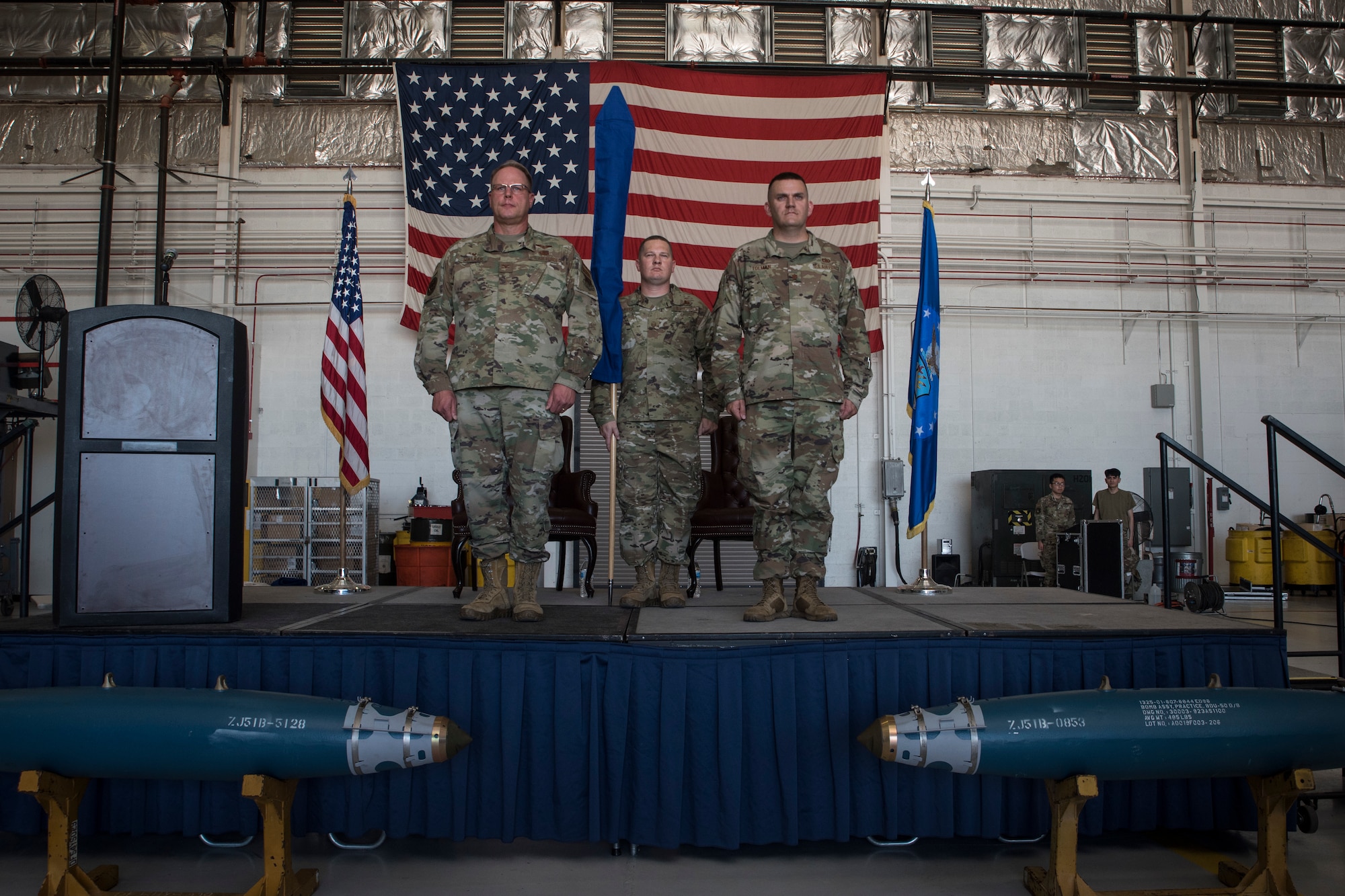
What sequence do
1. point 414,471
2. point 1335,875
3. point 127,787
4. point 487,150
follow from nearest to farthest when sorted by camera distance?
point 1335,875 < point 127,787 < point 487,150 < point 414,471

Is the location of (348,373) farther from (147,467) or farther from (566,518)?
(147,467)

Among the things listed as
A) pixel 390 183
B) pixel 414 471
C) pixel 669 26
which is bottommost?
pixel 414 471

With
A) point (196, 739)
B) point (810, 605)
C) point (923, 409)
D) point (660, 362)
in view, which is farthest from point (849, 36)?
point (196, 739)

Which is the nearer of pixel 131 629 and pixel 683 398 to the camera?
pixel 131 629

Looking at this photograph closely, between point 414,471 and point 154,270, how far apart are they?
3.36 m

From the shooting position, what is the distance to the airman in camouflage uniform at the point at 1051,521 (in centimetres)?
766

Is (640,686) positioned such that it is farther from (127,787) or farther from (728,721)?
(127,787)

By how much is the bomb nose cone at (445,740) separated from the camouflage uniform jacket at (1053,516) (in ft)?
22.5

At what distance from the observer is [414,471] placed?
8.30 meters

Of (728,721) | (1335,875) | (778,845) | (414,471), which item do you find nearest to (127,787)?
(728,721)

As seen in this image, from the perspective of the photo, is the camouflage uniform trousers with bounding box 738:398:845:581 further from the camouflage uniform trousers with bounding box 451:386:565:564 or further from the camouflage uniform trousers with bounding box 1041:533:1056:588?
the camouflage uniform trousers with bounding box 1041:533:1056:588

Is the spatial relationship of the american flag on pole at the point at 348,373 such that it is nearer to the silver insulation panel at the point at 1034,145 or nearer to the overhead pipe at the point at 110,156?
the overhead pipe at the point at 110,156

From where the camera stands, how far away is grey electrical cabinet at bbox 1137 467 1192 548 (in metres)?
8.41

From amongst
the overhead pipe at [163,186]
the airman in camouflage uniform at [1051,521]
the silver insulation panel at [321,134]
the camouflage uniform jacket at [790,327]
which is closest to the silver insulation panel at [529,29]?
the silver insulation panel at [321,134]
